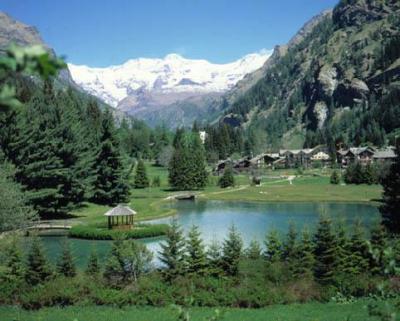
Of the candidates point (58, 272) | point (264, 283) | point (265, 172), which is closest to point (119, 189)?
point (58, 272)

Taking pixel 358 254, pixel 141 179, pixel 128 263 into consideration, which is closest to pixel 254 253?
pixel 358 254

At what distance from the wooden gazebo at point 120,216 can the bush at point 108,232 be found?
85 cm

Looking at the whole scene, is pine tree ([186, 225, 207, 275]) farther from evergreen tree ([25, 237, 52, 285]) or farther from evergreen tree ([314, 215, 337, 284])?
evergreen tree ([25, 237, 52, 285])

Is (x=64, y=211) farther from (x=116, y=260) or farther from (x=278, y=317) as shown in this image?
(x=278, y=317)

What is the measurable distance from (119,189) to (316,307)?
51.3 m

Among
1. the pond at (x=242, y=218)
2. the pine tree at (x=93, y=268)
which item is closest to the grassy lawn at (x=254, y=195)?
the pond at (x=242, y=218)

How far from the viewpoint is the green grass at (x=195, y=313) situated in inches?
784

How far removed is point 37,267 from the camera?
2614 cm

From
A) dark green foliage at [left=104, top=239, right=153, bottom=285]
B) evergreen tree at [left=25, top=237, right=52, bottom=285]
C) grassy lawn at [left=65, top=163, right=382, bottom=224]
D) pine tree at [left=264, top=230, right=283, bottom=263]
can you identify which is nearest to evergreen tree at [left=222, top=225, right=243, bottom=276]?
pine tree at [left=264, top=230, right=283, bottom=263]

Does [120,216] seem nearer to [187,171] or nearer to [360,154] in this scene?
[187,171]

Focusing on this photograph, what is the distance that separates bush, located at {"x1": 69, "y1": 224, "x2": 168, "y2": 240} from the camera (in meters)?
45.6

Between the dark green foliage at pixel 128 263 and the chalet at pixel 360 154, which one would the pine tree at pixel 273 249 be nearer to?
the dark green foliage at pixel 128 263

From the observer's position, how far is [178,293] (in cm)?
2366

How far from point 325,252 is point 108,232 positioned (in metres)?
24.5
